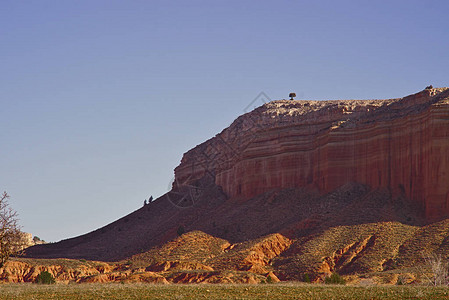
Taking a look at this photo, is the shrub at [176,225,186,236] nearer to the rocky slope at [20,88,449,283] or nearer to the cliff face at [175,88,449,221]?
the rocky slope at [20,88,449,283]

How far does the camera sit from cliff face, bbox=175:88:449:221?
76.4 m

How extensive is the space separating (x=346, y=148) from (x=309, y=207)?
788cm

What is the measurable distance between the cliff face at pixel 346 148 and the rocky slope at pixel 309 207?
0.14 m

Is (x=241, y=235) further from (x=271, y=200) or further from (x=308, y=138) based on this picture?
(x=308, y=138)

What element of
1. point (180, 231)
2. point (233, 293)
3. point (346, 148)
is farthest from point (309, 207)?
point (233, 293)


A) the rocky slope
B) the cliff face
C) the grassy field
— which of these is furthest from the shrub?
the grassy field

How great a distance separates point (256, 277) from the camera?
63938mm

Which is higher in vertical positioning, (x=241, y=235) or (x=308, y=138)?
(x=308, y=138)

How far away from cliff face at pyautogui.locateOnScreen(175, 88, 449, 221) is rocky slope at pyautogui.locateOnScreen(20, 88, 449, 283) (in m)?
0.14

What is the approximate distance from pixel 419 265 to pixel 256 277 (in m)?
13.3

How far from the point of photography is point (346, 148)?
87.6 metres

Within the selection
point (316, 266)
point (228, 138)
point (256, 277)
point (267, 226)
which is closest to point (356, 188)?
point (267, 226)

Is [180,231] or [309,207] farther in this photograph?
[180,231]

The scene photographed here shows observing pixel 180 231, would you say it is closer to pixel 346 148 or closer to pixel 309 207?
pixel 309 207
